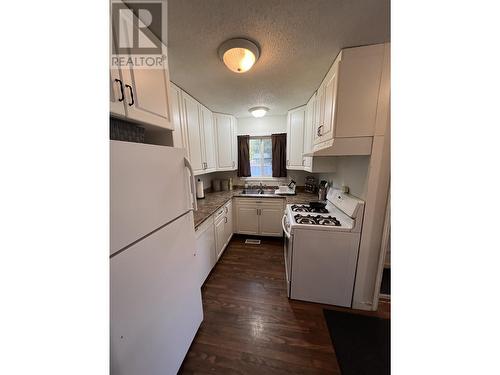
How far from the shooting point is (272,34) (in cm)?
112

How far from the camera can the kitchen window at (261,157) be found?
3.46 metres

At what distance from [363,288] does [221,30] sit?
8.19ft

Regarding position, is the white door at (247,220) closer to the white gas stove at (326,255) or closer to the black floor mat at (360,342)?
the white gas stove at (326,255)

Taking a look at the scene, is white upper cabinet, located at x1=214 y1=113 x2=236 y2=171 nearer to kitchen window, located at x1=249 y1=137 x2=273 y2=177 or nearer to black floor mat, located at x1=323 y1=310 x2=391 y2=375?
kitchen window, located at x1=249 y1=137 x2=273 y2=177

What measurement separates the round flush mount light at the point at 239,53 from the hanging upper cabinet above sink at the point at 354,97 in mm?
713

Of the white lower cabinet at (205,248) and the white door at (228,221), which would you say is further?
the white door at (228,221)

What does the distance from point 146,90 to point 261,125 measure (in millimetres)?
2537

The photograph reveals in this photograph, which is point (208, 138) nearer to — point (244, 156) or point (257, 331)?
point (244, 156)

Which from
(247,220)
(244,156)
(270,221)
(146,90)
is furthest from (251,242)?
(146,90)

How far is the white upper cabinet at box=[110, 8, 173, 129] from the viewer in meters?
0.90

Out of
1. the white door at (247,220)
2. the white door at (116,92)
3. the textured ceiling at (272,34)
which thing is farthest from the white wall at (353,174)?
the white door at (116,92)
